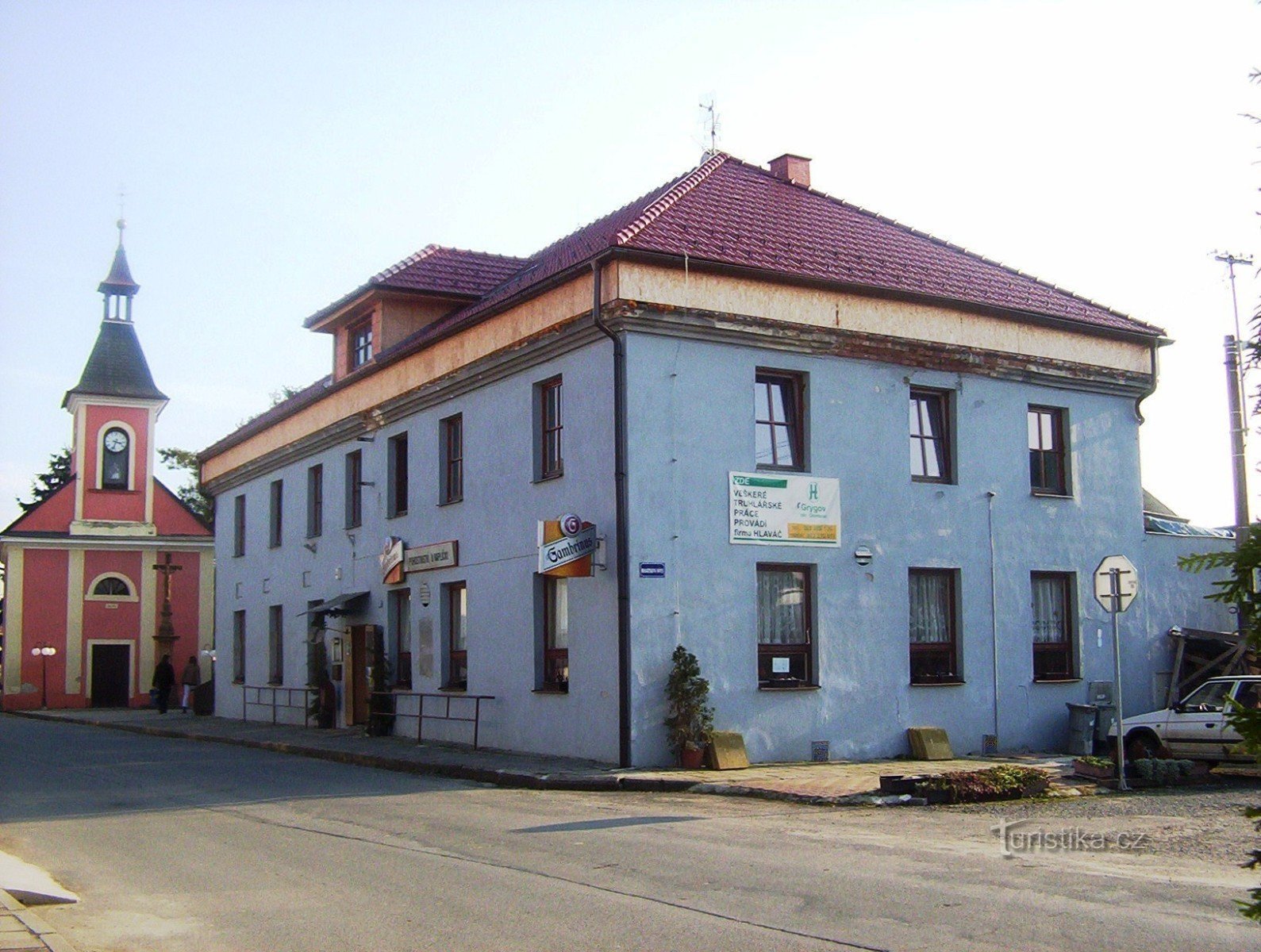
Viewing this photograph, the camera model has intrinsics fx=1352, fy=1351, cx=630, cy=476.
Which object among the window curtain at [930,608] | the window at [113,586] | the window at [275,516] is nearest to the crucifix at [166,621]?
the window at [113,586]

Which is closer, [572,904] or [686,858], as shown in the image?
[572,904]

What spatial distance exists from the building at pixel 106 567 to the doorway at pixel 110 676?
4 centimetres

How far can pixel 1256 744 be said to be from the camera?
4.91 meters

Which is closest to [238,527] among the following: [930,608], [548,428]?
[548,428]

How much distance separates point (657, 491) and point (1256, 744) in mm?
13524

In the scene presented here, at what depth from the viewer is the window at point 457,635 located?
22.7 metres

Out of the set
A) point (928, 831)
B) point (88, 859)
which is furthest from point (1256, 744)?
point (88, 859)

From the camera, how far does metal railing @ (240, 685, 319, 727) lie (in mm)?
29156

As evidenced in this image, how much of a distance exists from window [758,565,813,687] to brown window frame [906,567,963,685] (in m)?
1.88

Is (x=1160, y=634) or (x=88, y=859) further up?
(x=1160, y=634)

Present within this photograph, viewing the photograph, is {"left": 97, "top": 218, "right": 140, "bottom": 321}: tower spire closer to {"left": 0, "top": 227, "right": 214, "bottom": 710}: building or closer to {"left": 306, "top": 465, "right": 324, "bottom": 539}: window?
{"left": 0, "top": 227, "right": 214, "bottom": 710}: building

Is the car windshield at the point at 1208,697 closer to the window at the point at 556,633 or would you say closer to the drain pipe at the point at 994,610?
the drain pipe at the point at 994,610

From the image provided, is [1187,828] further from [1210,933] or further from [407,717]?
[407,717]

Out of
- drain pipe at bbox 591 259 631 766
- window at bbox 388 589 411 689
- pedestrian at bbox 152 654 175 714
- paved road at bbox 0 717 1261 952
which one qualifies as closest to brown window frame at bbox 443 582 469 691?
window at bbox 388 589 411 689
